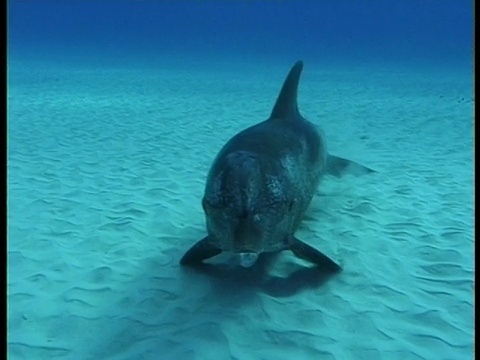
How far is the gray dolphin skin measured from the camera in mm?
3516

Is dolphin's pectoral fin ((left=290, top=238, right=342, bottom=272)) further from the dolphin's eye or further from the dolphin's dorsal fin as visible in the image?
the dolphin's dorsal fin

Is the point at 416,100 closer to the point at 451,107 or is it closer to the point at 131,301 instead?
the point at 451,107

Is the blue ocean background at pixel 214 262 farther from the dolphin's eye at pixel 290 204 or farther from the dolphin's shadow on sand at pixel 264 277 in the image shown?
the dolphin's eye at pixel 290 204

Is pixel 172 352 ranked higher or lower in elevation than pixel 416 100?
lower

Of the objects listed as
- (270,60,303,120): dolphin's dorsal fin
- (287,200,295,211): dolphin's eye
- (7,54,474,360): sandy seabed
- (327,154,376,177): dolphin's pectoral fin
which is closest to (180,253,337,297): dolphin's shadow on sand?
(7,54,474,360): sandy seabed

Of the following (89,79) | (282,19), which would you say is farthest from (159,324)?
(282,19)

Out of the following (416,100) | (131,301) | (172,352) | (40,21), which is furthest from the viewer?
(40,21)

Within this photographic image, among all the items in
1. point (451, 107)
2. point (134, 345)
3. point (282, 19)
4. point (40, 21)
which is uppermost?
point (282, 19)

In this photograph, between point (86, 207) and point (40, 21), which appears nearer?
point (86, 207)

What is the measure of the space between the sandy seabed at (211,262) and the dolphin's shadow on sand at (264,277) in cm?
2

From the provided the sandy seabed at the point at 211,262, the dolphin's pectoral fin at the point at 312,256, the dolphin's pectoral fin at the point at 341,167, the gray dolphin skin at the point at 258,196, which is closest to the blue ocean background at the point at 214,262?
the sandy seabed at the point at 211,262

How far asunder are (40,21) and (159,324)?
102 meters

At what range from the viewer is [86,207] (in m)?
6.26

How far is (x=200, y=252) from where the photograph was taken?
4.49m
